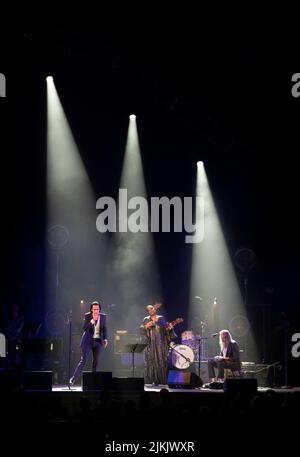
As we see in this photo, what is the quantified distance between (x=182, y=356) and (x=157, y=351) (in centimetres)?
54

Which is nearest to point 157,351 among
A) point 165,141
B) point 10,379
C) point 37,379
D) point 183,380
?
point 183,380

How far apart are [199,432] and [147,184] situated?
1247 centimetres

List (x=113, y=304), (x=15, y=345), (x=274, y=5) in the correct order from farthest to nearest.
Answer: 1. (x=113, y=304)
2. (x=15, y=345)
3. (x=274, y=5)

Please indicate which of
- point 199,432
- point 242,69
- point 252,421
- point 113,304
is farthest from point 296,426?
point 113,304

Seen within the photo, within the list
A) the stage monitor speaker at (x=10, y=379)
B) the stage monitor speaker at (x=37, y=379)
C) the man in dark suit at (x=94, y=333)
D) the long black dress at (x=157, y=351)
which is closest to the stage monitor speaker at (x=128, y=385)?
the stage monitor speaker at (x=37, y=379)

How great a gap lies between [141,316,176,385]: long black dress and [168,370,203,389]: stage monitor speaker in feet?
2.62

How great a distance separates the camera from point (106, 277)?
1869 cm

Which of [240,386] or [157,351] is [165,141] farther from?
[240,386]

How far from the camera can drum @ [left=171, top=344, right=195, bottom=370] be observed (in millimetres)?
14844

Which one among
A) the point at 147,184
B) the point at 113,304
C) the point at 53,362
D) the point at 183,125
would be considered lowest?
the point at 53,362

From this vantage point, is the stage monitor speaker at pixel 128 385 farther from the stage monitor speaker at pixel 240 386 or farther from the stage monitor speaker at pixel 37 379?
the stage monitor speaker at pixel 240 386

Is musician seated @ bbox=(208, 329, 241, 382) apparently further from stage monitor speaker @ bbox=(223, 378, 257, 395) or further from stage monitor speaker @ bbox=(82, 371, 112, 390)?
stage monitor speaker @ bbox=(82, 371, 112, 390)

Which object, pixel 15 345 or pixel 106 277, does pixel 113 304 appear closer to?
pixel 106 277

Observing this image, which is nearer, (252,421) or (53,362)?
(252,421)
